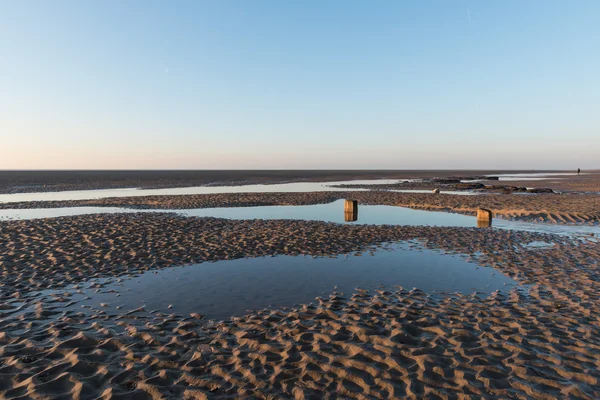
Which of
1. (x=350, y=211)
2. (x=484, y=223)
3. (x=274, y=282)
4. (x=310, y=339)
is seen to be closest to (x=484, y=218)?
(x=484, y=223)

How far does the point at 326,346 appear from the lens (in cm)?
672

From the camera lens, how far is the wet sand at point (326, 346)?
5.41m

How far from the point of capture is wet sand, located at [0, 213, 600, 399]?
17.7 ft

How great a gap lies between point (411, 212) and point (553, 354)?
2167cm

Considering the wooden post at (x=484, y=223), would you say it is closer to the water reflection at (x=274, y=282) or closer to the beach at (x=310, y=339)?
the beach at (x=310, y=339)

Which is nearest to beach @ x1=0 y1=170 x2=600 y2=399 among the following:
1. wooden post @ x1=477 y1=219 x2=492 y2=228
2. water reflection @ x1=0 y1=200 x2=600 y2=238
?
wooden post @ x1=477 y1=219 x2=492 y2=228

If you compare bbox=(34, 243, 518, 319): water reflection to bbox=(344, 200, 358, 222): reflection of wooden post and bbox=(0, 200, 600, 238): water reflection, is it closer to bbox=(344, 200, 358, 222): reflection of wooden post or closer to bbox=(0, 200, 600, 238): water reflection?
bbox=(0, 200, 600, 238): water reflection

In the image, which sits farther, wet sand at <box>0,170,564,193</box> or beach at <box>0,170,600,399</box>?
wet sand at <box>0,170,564,193</box>

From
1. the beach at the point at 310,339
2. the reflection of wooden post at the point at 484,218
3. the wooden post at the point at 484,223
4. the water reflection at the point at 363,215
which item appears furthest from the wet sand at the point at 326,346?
the water reflection at the point at 363,215

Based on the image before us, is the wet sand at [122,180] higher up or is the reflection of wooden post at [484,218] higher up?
the wet sand at [122,180]

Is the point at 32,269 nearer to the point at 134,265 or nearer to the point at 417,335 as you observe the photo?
the point at 134,265

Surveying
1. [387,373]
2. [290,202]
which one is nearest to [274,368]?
[387,373]

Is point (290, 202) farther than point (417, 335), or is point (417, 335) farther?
point (290, 202)

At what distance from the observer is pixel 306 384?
548 centimetres
